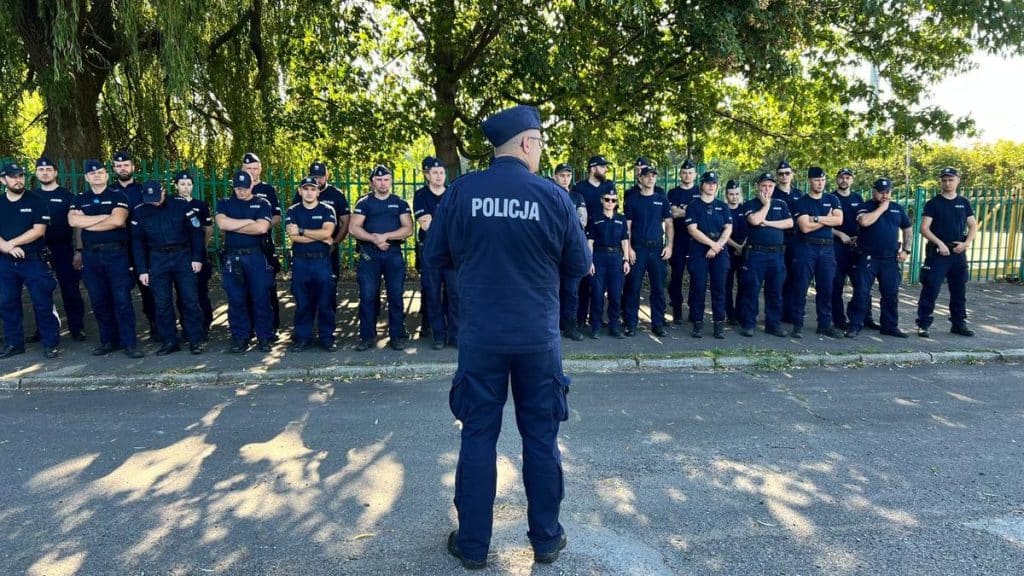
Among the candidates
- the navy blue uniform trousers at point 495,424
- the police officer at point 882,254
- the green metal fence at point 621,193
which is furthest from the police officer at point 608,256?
the navy blue uniform trousers at point 495,424

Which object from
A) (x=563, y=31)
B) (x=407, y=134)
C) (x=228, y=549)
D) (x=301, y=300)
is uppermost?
(x=563, y=31)

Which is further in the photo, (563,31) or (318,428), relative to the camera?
(563,31)

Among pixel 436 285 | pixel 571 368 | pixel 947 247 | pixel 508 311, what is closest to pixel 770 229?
pixel 947 247

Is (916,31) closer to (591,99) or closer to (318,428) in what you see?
(591,99)

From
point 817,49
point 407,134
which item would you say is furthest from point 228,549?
point 817,49

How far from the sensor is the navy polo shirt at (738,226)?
8508mm

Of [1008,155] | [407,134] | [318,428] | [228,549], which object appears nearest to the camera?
[228,549]

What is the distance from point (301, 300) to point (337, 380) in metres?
1.34

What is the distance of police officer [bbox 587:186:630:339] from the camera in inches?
309

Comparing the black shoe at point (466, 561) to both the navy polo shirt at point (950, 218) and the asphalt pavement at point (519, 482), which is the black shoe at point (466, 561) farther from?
the navy polo shirt at point (950, 218)

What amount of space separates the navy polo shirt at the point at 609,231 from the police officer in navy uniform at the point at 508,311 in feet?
15.5

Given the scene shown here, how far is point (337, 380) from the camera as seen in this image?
6613mm

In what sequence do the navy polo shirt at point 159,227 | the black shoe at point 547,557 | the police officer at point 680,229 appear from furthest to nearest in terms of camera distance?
the police officer at point 680,229 < the navy polo shirt at point 159,227 < the black shoe at point 547,557

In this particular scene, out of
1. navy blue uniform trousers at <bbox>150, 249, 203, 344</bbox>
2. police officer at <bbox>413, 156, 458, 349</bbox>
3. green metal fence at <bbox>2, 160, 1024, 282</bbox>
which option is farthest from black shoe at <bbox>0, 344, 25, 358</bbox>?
police officer at <bbox>413, 156, 458, 349</bbox>
